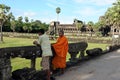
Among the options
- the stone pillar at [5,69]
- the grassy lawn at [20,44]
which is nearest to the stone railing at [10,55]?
the stone pillar at [5,69]

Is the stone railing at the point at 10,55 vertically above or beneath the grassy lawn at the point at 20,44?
above

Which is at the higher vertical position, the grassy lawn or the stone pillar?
the stone pillar

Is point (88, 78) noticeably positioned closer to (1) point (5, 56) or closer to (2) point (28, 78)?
(2) point (28, 78)

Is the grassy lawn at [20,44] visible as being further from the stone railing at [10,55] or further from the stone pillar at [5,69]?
the stone pillar at [5,69]

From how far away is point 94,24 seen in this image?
12706 cm

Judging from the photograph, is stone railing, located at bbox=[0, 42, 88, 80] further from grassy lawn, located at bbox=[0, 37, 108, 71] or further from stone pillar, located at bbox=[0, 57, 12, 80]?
grassy lawn, located at bbox=[0, 37, 108, 71]

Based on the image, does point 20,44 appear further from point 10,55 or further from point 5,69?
point 5,69

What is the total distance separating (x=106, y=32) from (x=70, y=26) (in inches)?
1367

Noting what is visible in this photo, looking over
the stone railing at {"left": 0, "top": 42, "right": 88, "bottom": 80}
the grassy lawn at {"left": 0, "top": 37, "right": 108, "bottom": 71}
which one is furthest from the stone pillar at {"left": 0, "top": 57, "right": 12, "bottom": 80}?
the grassy lawn at {"left": 0, "top": 37, "right": 108, "bottom": 71}

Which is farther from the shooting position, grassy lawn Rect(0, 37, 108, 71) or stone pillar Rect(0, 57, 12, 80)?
grassy lawn Rect(0, 37, 108, 71)

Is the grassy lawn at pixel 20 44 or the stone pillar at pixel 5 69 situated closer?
the stone pillar at pixel 5 69

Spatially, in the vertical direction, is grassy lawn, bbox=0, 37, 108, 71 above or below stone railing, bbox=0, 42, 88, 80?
below

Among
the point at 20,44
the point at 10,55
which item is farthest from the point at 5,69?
the point at 20,44

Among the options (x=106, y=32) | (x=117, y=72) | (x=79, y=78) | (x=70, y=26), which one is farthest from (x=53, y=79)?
(x=70, y=26)
